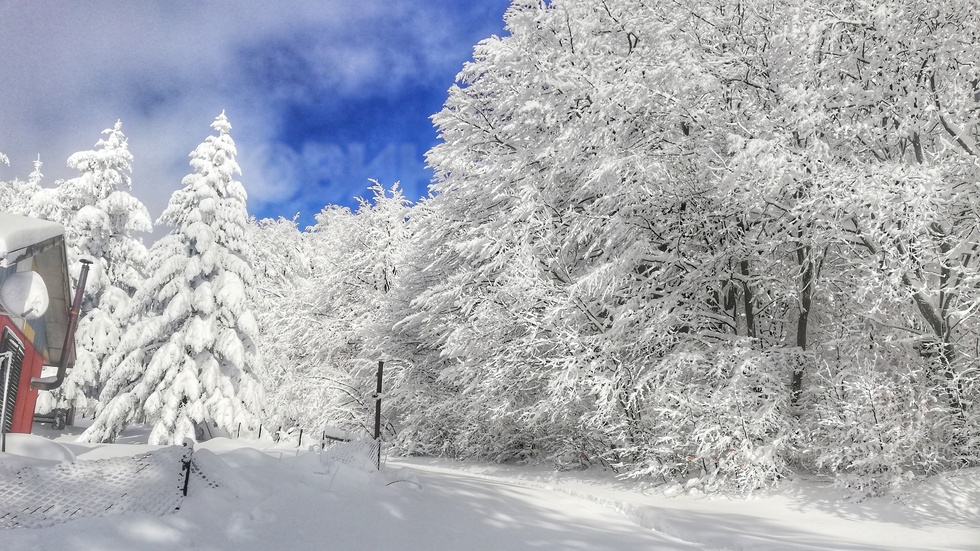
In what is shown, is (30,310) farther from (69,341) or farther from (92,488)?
(92,488)

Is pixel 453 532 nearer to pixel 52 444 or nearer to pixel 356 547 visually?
pixel 356 547

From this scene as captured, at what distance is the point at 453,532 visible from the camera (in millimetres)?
6637

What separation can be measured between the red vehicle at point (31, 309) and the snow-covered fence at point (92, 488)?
3542 millimetres

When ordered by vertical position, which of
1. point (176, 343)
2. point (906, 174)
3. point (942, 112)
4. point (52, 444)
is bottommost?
point (52, 444)

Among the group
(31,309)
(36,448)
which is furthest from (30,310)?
(36,448)

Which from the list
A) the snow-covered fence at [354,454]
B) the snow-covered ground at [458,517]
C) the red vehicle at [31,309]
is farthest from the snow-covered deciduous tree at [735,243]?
the red vehicle at [31,309]

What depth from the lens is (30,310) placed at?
430 inches

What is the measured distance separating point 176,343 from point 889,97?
21800 millimetres

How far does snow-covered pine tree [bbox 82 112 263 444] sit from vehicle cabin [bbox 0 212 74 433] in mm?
5834

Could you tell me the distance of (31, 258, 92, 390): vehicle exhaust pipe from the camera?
1348 cm

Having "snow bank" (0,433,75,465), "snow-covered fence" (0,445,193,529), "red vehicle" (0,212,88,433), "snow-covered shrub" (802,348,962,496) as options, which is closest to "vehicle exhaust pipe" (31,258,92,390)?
"red vehicle" (0,212,88,433)

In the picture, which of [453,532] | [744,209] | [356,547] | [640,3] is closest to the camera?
[356,547]

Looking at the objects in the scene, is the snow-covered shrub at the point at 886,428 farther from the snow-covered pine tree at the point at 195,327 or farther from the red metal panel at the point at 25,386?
the snow-covered pine tree at the point at 195,327

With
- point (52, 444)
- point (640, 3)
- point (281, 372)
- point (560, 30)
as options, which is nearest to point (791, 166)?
point (640, 3)
